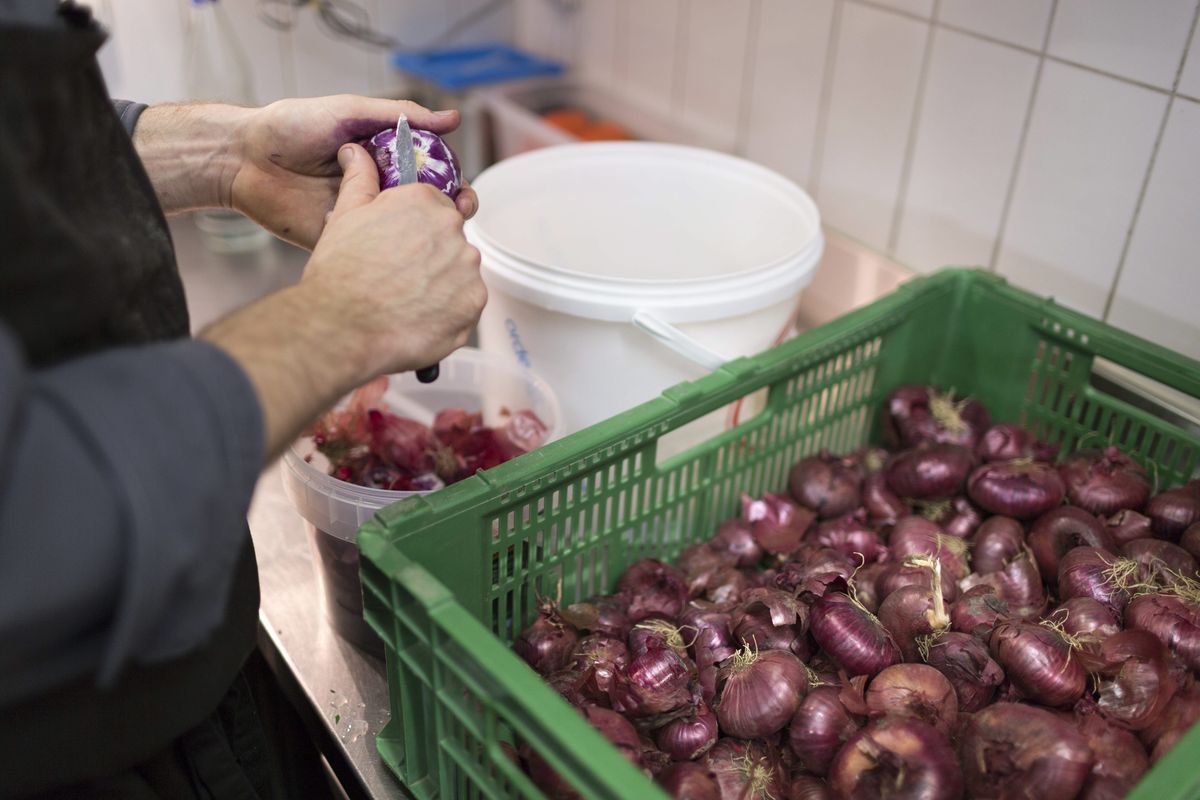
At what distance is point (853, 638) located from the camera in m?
0.88

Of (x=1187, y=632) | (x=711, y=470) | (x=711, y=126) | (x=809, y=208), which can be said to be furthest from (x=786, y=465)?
(x=711, y=126)

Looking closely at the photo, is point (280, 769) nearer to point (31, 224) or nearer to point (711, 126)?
point (31, 224)

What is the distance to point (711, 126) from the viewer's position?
1632 millimetres

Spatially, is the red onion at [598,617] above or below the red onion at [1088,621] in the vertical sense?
below

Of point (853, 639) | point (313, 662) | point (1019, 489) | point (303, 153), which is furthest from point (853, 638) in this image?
point (303, 153)

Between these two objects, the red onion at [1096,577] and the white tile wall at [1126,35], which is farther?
the white tile wall at [1126,35]

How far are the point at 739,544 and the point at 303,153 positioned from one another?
58 centimetres

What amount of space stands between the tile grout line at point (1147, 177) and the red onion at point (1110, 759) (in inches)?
21.6

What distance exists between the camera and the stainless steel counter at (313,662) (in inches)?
36.8

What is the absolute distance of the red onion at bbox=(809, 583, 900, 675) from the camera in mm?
882

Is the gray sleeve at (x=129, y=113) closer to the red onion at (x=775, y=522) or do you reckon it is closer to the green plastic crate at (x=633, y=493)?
the green plastic crate at (x=633, y=493)

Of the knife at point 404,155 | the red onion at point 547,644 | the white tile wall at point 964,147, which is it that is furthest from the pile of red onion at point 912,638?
the knife at point 404,155

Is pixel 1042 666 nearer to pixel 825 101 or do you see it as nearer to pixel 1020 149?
pixel 1020 149

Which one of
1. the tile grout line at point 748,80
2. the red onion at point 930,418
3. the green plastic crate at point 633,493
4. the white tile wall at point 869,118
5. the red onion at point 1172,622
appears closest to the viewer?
the green plastic crate at point 633,493
